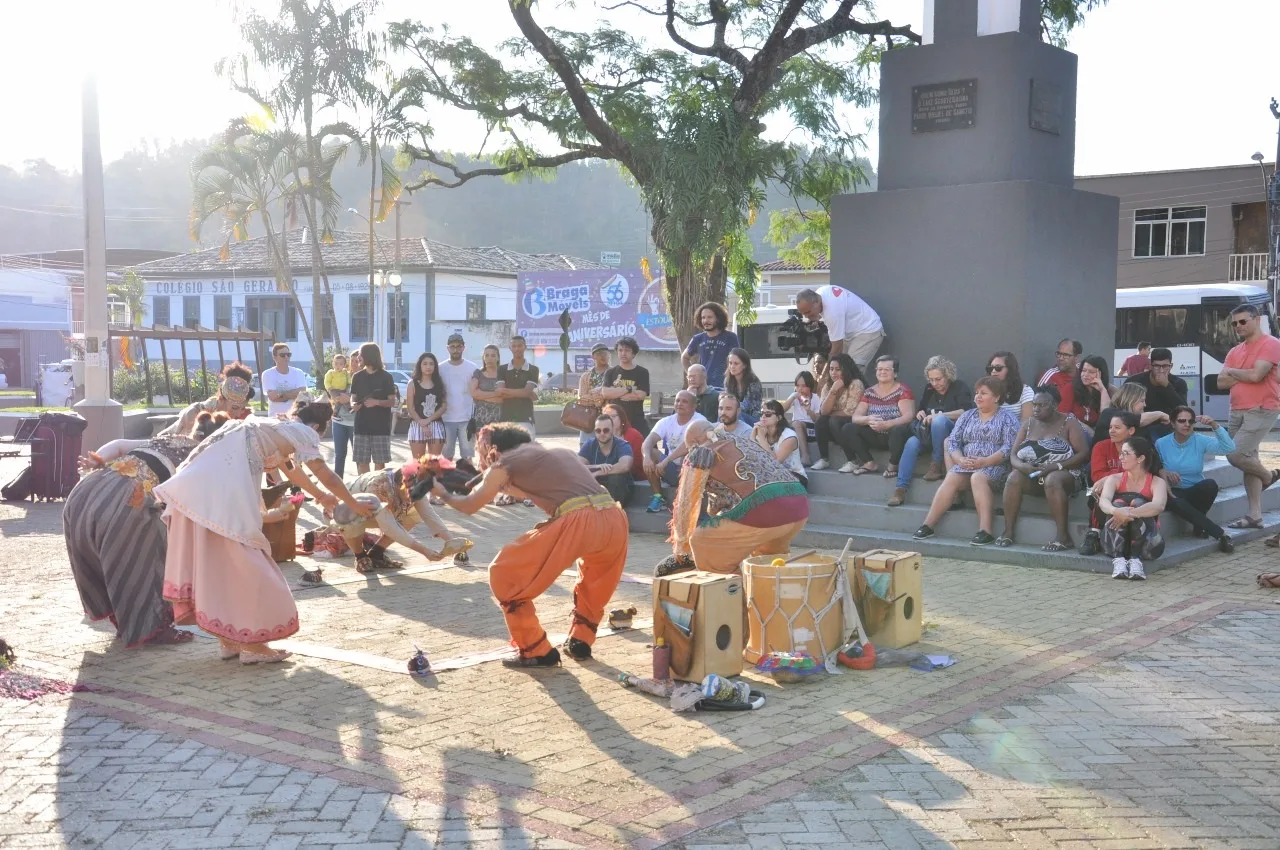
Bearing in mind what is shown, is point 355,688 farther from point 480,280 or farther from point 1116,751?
point 480,280

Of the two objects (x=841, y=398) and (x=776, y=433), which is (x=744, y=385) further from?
(x=841, y=398)

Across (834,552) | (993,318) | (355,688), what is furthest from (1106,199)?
(355,688)

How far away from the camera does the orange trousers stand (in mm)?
6680

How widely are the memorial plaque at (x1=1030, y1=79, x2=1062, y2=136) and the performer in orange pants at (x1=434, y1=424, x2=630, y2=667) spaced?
24.1 feet

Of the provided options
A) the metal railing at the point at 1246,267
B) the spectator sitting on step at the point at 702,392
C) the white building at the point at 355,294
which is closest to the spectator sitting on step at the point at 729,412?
the spectator sitting on step at the point at 702,392

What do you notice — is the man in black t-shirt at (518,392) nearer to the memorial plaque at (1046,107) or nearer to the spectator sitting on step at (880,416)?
the spectator sitting on step at (880,416)

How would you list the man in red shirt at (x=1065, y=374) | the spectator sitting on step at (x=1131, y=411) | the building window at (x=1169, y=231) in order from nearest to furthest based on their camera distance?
1. the spectator sitting on step at (x=1131, y=411)
2. the man in red shirt at (x=1065, y=374)
3. the building window at (x=1169, y=231)

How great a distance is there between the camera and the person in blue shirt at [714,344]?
1197 centimetres

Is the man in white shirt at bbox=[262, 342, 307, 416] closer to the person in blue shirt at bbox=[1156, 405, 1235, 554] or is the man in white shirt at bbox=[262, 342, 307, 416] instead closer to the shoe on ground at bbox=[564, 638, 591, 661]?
the shoe on ground at bbox=[564, 638, 591, 661]

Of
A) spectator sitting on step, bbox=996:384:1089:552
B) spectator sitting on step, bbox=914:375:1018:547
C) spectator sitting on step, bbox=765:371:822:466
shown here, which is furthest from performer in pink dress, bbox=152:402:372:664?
spectator sitting on step, bbox=765:371:822:466

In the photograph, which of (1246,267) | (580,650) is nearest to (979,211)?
(580,650)

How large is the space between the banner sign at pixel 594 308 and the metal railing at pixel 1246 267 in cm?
1737

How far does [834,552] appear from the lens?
10.6 m

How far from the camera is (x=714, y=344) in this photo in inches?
473
